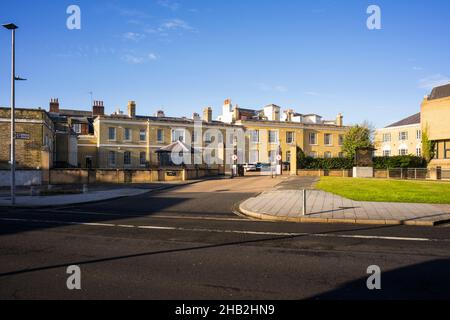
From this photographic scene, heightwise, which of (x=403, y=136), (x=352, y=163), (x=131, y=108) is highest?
(x=131, y=108)

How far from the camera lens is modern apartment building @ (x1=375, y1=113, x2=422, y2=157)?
59.6m

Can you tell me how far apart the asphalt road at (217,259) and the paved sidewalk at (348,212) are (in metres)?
0.82

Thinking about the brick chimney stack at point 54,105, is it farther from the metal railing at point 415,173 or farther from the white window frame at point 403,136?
the white window frame at point 403,136

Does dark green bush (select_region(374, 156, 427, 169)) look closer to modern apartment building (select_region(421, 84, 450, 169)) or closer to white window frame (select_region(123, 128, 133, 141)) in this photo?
modern apartment building (select_region(421, 84, 450, 169))

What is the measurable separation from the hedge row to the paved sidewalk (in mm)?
27258

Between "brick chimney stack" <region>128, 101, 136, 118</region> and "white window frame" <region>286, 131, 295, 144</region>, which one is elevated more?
"brick chimney stack" <region>128, 101, 136, 118</region>

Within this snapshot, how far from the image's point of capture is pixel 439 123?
4322 cm

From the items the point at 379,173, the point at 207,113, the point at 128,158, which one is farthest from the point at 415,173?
the point at 128,158

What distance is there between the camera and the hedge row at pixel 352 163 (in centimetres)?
4091

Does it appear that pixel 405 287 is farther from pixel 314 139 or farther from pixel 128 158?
pixel 314 139

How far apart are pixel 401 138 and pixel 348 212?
56785 millimetres

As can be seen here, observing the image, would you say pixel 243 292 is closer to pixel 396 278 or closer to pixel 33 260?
pixel 396 278

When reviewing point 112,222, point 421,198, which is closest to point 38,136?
point 112,222

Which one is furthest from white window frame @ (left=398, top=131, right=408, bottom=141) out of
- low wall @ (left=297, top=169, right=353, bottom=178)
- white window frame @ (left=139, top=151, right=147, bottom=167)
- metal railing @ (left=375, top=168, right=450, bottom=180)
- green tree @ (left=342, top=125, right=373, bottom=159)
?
white window frame @ (left=139, top=151, right=147, bottom=167)
